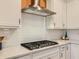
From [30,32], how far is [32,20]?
0.29 metres

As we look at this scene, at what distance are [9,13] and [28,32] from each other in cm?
92

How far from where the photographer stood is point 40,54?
79.1 inches

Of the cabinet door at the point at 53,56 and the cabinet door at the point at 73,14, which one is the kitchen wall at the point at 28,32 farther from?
the cabinet door at the point at 53,56

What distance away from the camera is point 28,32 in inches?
103

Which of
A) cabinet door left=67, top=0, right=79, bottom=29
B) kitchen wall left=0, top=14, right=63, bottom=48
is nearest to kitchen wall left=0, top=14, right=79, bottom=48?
kitchen wall left=0, top=14, right=63, bottom=48

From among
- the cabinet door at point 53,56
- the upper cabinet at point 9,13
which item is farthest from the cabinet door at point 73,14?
the upper cabinet at point 9,13

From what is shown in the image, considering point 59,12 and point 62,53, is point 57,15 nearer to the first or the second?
point 59,12

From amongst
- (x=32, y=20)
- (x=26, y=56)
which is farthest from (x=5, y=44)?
(x=32, y=20)

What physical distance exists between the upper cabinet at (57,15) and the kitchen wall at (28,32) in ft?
0.70

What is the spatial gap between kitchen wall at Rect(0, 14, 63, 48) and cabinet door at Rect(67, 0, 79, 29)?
602mm

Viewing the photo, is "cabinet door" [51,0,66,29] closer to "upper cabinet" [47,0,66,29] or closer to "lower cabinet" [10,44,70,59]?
"upper cabinet" [47,0,66,29]

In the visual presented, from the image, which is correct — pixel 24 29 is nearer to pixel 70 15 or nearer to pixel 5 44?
pixel 5 44

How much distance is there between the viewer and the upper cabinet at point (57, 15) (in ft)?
10.0

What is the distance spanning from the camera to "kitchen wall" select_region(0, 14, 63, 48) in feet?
7.01
